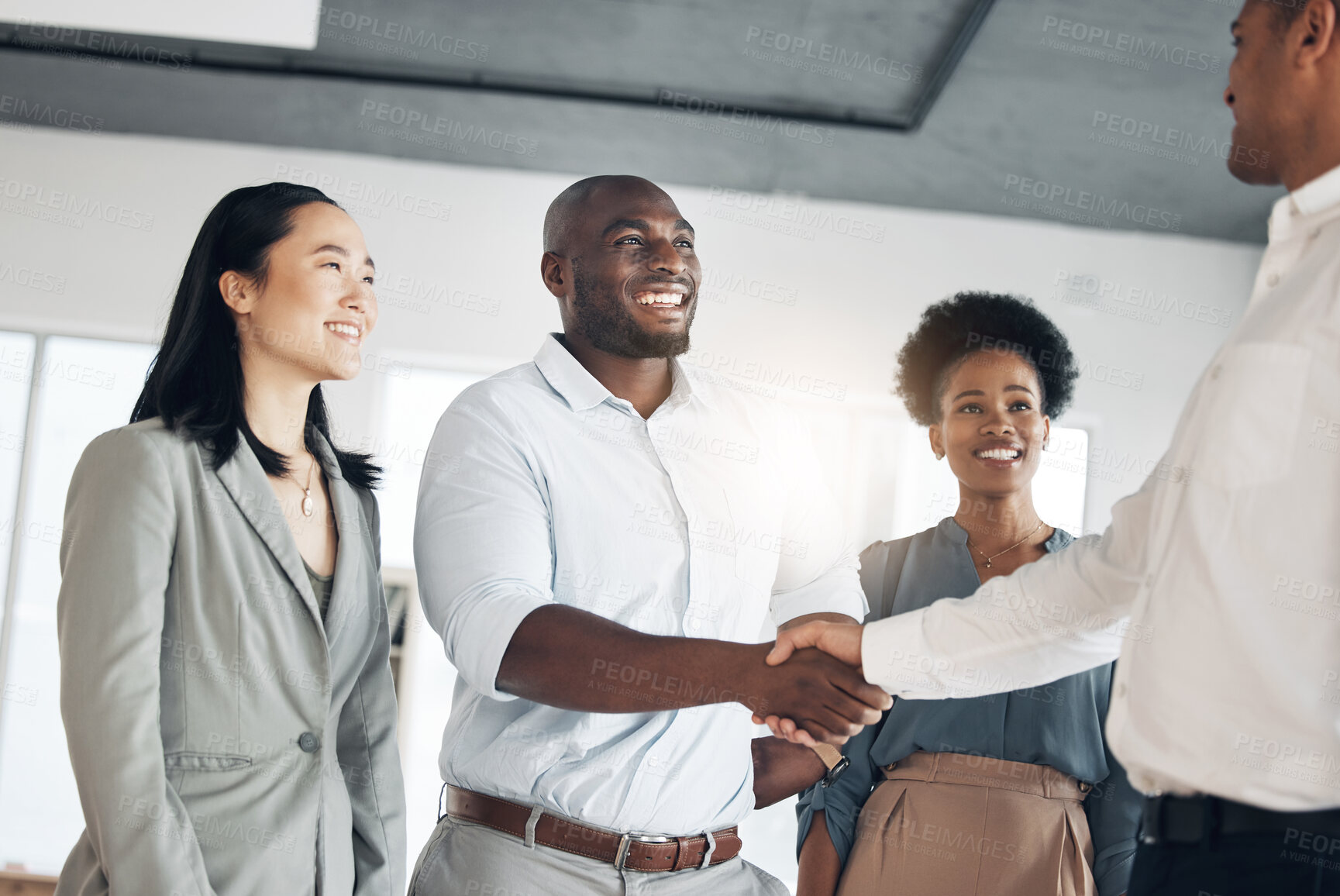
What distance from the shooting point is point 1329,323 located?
110cm

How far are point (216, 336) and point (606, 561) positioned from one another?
74 centimetres

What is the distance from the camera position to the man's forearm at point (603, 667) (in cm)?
155

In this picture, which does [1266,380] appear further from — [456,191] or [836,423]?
[456,191]

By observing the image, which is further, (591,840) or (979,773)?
(979,773)

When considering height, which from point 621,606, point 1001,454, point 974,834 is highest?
point 1001,454

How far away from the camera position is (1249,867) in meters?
1.11

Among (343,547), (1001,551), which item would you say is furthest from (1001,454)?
(343,547)

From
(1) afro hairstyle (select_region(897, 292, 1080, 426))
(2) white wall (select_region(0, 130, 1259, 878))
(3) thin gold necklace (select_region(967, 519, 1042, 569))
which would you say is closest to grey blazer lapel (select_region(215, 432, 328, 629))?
(3) thin gold necklace (select_region(967, 519, 1042, 569))

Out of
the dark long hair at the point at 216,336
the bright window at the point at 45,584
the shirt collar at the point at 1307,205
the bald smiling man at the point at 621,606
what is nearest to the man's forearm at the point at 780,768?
the bald smiling man at the point at 621,606

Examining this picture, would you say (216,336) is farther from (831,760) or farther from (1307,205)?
(1307,205)

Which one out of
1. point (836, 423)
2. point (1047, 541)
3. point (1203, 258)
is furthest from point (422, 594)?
point (1203, 258)

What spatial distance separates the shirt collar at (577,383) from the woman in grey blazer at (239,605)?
33 cm

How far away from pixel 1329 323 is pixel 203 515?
4.77ft

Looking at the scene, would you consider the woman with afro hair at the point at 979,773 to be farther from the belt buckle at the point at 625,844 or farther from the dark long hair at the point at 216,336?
the dark long hair at the point at 216,336
